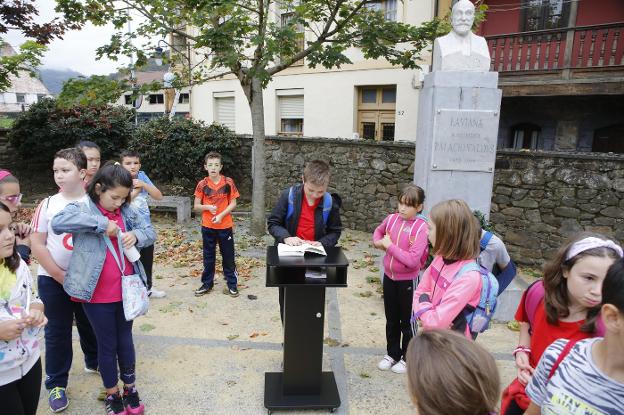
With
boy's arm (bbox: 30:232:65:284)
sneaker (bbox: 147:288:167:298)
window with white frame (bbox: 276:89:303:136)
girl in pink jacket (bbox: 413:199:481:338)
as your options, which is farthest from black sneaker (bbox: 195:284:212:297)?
window with white frame (bbox: 276:89:303:136)

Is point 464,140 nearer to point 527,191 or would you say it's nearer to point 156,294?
point 527,191

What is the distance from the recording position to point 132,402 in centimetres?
280

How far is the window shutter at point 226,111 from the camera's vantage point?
15898 mm

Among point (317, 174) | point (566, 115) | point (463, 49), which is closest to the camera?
point (317, 174)

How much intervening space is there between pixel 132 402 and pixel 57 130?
385 inches

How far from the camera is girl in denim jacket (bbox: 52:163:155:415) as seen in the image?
97.4 inches

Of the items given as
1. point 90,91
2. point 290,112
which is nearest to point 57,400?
point 90,91

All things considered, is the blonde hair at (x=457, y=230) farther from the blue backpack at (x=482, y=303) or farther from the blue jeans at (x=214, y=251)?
the blue jeans at (x=214, y=251)

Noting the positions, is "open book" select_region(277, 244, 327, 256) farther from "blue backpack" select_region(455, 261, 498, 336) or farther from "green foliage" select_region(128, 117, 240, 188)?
"green foliage" select_region(128, 117, 240, 188)

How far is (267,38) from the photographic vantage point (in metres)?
6.06

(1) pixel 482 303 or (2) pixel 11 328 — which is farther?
(1) pixel 482 303

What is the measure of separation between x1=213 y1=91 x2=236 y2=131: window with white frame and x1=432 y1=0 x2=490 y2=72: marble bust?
11.8 m

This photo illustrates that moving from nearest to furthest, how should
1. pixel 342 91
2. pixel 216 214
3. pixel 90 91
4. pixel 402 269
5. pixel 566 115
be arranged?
pixel 402 269 → pixel 216 214 → pixel 90 91 → pixel 566 115 → pixel 342 91

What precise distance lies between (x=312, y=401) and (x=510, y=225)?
209 inches
